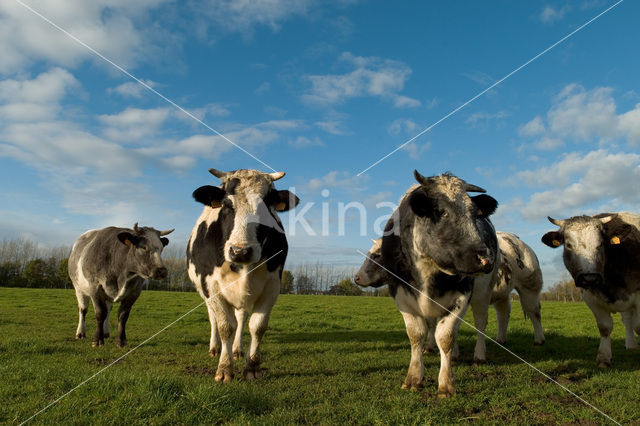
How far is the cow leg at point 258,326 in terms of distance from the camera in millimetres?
6301

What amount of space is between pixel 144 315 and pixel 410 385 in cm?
1605

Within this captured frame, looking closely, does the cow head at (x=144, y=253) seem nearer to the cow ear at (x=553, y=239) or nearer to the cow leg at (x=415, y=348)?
the cow leg at (x=415, y=348)

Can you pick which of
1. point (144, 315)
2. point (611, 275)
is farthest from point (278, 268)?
point (144, 315)

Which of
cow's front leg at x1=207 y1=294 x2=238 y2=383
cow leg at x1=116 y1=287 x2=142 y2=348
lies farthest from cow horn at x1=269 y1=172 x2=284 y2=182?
cow leg at x1=116 y1=287 x2=142 y2=348

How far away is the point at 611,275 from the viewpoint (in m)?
7.57

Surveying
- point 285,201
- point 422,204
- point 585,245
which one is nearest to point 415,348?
point 422,204

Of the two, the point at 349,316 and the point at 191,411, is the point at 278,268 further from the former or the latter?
the point at 349,316

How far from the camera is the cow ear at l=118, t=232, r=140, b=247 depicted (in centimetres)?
991

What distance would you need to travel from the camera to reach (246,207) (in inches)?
242

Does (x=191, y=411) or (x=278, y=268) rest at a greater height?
(x=278, y=268)

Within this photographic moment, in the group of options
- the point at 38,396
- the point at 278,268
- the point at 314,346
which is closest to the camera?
the point at 38,396

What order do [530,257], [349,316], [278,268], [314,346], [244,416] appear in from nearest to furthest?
[244,416] < [278,268] < [314,346] < [530,257] < [349,316]

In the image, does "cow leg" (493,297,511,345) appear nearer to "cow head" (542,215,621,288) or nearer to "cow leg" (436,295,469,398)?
"cow head" (542,215,621,288)

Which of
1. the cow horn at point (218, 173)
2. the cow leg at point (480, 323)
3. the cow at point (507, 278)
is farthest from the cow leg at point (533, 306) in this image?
the cow horn at point (218, 173)
